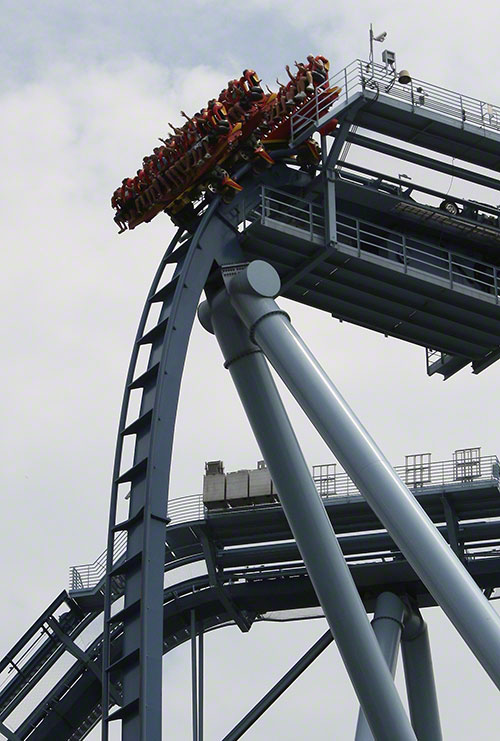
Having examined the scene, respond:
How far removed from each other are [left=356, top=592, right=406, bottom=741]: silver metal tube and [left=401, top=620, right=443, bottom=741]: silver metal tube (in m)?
0.94

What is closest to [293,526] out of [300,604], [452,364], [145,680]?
[145,680]

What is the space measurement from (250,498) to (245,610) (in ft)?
18.1

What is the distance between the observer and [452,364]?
4547 centimetres

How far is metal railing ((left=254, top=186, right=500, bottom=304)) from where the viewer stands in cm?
4000

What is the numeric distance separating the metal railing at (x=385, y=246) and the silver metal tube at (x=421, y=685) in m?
16.4

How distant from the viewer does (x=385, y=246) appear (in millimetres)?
42250

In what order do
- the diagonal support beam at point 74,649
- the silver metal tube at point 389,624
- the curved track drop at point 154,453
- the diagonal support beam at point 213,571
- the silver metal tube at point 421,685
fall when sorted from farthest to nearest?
the diagonal support beam at point 74,649 → the diagonal support beam at point 213,571 → the silver metal tube at point 389,624 → the silver metal tube at point 421,685 → the curved track drop at point 154,453

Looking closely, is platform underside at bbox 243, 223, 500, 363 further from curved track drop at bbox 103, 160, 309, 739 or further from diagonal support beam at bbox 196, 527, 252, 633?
diagonal support beam at bbox 196, 527, 252, 633

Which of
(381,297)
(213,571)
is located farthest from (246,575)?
(381,297)

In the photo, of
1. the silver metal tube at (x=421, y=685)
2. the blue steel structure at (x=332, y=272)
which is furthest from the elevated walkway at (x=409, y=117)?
the silver metal tube at (x=421, y=685)

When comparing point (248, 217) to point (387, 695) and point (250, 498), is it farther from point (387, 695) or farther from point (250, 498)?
point (250, 498)

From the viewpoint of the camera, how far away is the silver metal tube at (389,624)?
171 ft

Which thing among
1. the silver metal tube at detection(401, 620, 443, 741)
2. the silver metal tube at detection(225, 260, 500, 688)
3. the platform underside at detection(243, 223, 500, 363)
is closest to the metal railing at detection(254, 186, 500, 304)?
the platform underside at detection(243, 223, 500, 363)

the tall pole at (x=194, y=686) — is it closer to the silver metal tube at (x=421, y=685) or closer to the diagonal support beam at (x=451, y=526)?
the silver metal tube at (x=421, y=685)
